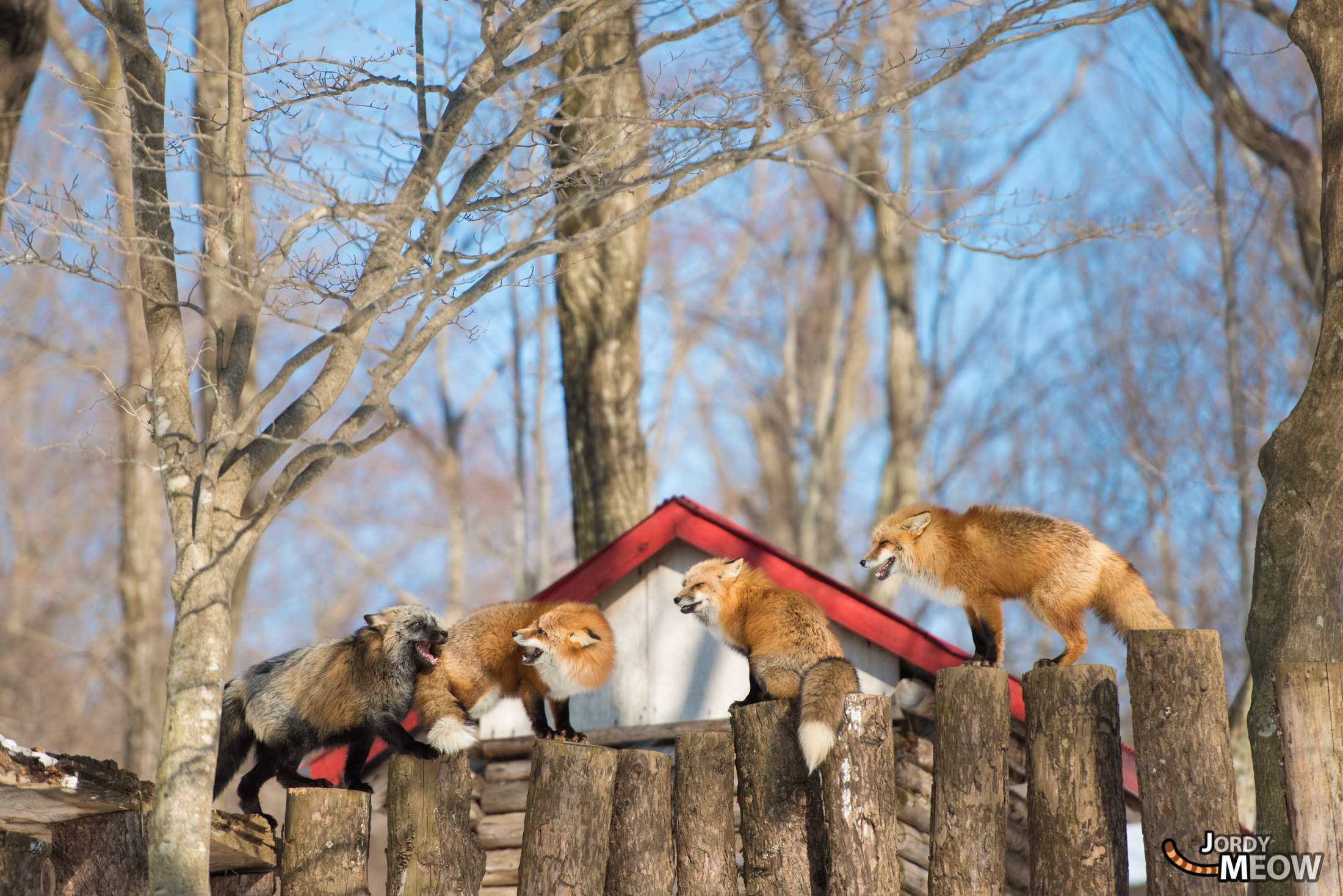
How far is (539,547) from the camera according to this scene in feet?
55.5

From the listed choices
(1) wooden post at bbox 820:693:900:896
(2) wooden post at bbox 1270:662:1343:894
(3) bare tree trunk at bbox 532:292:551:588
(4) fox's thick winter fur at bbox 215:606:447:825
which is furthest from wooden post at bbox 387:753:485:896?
(3) bare tree trunk at bbox 532:292:551:588

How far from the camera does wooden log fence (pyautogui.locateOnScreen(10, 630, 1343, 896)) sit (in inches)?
193

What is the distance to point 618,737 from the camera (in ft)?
24.9

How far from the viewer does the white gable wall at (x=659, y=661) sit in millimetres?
7566

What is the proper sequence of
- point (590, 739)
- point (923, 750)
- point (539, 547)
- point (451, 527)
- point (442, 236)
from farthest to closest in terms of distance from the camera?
1. point (451, 527)
2. point (539, 547)
3. point (590, 739)
4. point (923, 750)
5. point (442, 236)

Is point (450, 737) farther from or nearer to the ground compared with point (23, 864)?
farther from the ground

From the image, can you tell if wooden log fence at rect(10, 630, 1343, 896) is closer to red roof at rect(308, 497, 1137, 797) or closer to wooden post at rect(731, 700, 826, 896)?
wooden post at rect(731, 700, 826, 896)

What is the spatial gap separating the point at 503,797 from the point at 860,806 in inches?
135

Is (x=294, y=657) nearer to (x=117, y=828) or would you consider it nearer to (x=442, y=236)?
(x=117, y=828)

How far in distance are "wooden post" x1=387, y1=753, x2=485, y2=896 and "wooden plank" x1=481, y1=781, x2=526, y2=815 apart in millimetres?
2207

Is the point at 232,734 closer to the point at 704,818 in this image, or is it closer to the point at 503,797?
the point at 503,797

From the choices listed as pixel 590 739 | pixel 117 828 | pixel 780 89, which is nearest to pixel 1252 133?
pixel 780 89

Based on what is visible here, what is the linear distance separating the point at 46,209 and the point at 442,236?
1909 mm

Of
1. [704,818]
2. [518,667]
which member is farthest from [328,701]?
[704,818]
